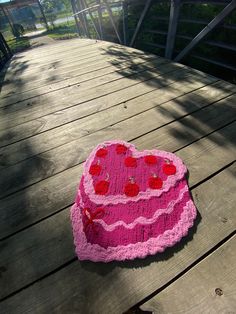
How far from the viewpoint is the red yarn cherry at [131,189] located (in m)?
1.55

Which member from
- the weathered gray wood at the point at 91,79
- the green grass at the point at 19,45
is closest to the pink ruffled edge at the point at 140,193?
the weathered gray wood at the point at 91,79

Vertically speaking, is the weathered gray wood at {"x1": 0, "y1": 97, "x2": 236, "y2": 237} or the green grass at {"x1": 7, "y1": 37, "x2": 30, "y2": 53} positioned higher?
the weathered gray wood at {"x1": 0, "y1": 97, "x2": 236, "y2": 237}

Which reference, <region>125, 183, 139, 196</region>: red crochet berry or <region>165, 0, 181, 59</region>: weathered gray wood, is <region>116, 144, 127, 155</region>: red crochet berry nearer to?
<region>125, 183, 139, 196</region>: red crochet berry

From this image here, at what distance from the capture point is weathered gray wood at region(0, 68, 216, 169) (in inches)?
84.3

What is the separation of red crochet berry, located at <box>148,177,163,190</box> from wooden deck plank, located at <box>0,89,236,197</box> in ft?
1.36

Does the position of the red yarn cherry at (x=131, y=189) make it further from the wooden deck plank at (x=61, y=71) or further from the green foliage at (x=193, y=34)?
the green foliage at (x=193, y=34)

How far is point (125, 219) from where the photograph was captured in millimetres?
1412

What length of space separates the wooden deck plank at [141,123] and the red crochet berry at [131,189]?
0.50 m

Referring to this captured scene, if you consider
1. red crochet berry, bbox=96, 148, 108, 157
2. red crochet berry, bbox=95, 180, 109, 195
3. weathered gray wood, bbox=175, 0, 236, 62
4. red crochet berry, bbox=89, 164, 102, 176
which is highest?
weathered gray wood, bbox=175, 0, 236, 62

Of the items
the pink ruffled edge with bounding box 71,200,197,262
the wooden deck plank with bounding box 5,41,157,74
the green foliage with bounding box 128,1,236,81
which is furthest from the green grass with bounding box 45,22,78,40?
the pink ruffled edge with bounding box 71,200,197,262

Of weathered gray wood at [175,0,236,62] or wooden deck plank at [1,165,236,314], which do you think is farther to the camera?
weathered gray wood at [175,0,236,62]

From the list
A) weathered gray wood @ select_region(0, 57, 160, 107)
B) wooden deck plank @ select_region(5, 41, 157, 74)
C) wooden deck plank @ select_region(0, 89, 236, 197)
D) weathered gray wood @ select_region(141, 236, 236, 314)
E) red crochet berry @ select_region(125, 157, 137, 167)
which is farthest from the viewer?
wooden deck plank @ select_region(5, 41, 157, 74)

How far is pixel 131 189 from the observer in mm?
1583

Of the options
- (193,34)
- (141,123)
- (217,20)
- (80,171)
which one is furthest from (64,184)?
(193,34)
